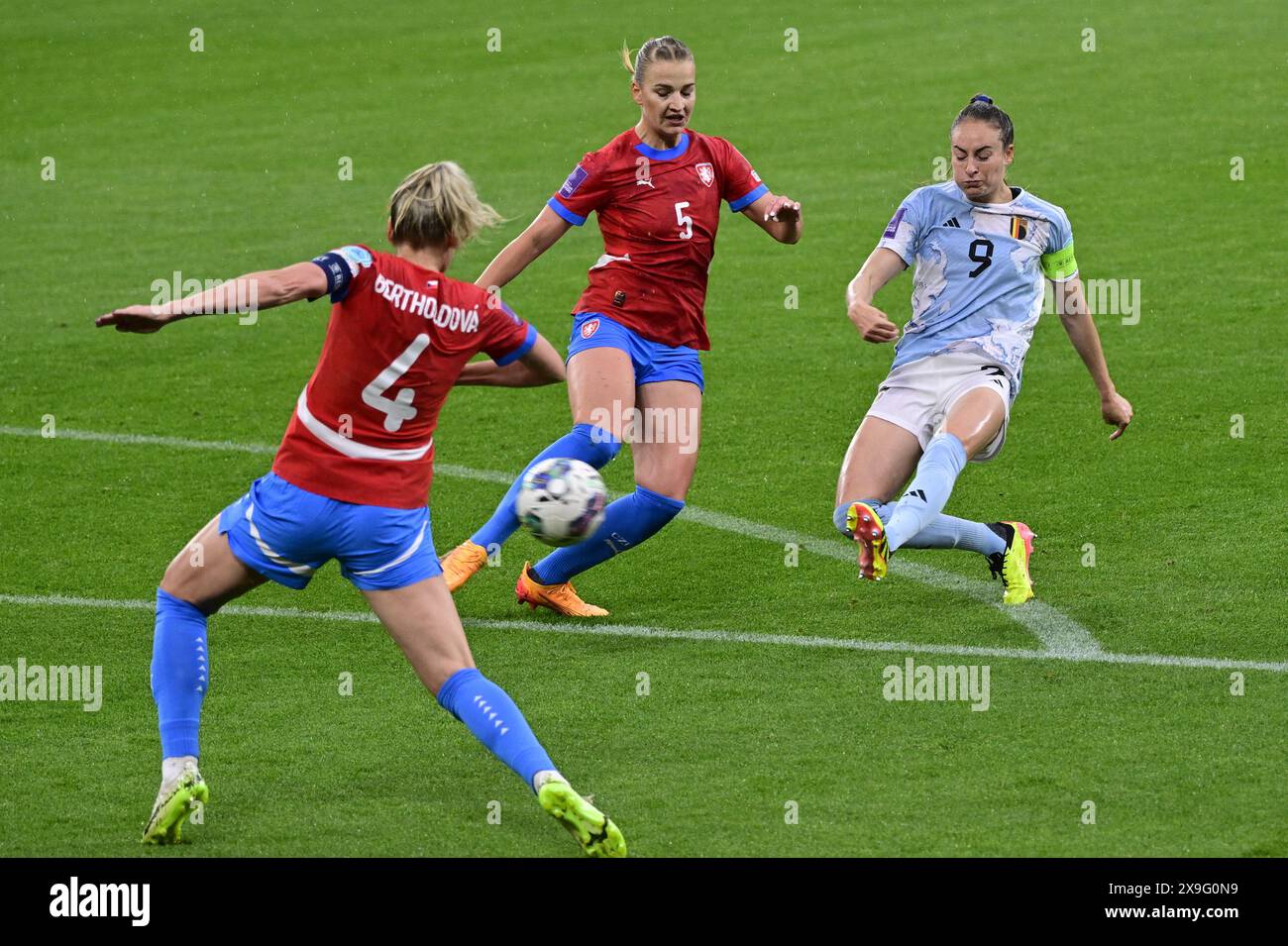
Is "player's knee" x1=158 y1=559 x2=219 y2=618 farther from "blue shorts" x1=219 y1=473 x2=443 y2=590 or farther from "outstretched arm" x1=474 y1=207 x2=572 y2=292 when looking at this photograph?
"outstretched arm" x1=474 y1=207 x2=572 y2=292

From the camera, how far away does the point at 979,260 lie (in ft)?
24.9

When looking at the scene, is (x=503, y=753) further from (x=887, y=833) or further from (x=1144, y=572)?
(x=1144, y=572)

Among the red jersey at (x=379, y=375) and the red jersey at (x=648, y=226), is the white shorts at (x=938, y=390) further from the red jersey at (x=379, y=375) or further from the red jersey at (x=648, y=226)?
the red jersey at (x=379, y=375)

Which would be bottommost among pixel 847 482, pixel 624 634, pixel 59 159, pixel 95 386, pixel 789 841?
pixel 789 841

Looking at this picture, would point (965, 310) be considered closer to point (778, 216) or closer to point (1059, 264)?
point (1059, 264)

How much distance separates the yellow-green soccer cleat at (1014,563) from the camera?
312 inches

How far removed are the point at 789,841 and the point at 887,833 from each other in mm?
300

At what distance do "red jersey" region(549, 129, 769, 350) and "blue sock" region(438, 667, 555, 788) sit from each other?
109 inches

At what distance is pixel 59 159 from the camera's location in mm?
20484

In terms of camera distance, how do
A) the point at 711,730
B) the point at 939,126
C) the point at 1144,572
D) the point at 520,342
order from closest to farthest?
the point at 520,342 → the point at 711,730 → the point at 1144,572 → the point at 939,126

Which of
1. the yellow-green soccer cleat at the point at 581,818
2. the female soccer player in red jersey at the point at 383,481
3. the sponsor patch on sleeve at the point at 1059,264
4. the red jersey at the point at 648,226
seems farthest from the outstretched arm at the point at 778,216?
the yellow-green soccer cleat at the point at 581,818

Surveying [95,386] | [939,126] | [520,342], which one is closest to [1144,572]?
[520,342]

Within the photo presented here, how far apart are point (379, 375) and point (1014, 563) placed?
3.55 m

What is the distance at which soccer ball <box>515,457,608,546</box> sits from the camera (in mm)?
6137
